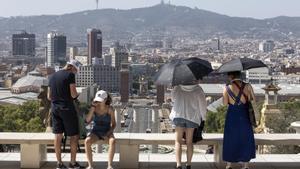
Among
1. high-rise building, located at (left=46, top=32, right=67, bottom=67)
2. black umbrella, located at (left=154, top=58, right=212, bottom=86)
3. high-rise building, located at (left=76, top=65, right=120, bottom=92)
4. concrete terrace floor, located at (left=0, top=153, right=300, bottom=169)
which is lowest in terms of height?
high-rise building, located at (left=76, top=65, right=120, bottom=92)

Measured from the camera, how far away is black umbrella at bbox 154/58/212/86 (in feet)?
24.7

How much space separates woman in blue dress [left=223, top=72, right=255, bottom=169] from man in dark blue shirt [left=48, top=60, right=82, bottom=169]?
1.84m

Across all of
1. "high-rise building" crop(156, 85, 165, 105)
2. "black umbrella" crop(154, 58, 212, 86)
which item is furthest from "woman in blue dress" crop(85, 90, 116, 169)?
"high-rise building" crop(156, 85, 165, 105)

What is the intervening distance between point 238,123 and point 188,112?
0.61 m

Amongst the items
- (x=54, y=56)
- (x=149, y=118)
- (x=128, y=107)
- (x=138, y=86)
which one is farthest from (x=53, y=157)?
(x=54, y=56)

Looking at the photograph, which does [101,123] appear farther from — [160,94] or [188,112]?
[160,94]

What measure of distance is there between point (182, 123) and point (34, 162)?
2002 mm

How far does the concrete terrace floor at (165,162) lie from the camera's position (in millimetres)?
8266

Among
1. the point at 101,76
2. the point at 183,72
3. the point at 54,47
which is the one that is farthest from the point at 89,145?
the point at 54,47

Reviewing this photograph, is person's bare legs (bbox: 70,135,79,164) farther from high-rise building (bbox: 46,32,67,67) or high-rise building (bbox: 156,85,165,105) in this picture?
high-rise building (bbox: 46,32,67,67)

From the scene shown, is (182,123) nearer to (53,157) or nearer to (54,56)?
(53,157)

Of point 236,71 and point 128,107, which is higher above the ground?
point 236,71

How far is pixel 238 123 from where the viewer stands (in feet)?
25.0

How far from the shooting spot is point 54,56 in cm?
Result: 19150
